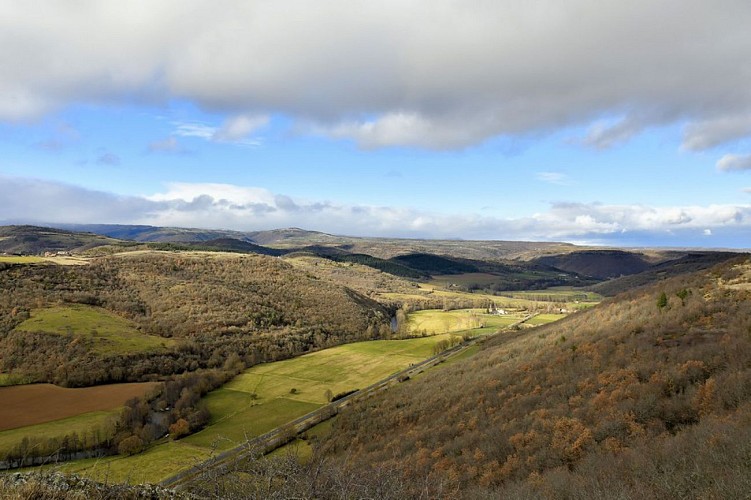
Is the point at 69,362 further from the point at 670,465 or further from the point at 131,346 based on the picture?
the point at 670,465

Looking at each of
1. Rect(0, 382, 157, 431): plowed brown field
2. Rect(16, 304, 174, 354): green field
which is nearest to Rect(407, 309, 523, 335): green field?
Rect(16, 304, 174, 354): green field

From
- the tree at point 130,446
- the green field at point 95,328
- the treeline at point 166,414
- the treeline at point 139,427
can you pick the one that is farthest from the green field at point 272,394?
the green field at point 95,328

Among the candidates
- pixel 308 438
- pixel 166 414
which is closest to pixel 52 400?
pixel 166 414

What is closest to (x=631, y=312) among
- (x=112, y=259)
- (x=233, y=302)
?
(x=233, y=302)

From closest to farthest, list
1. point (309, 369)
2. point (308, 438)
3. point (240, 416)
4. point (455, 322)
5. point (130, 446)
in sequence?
point (308, 438) → point (130, 446) → point (240, 416) → point (309, 369) → point (455, 322)

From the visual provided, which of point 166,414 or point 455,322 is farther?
point 455,322

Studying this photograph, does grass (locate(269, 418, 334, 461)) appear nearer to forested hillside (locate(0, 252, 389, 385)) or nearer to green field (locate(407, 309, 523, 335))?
forested hillside (locate(0, 252, 389, 385))

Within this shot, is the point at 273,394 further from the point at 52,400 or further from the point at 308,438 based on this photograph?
the point at 52,400
